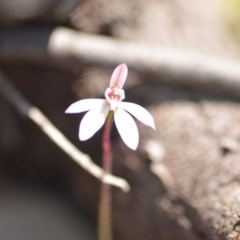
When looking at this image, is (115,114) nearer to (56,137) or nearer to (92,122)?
(92,122)

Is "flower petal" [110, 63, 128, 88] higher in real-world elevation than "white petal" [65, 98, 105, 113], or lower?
higher

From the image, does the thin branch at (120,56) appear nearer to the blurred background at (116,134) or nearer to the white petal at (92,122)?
the blurred background at (116,134)

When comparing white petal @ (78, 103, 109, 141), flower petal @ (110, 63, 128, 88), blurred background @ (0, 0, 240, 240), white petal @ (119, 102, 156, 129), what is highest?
blurred background @ (0, 0, 240, 240)

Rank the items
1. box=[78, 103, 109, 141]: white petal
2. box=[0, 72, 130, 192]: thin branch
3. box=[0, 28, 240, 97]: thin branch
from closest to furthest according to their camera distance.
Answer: box=[78, 103, 109, 141]: white petal → box=[0, 72, 130, 192]: thin branch → box=[0, 28, 240, 97]: thin branch

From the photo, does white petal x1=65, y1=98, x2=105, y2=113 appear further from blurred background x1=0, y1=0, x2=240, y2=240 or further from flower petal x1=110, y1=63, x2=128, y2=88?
blurred background x1=0, y1=0, x2=240, y2=240

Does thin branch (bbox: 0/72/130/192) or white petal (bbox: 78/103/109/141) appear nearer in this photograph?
white petal (bbox: 78/103/109/141)

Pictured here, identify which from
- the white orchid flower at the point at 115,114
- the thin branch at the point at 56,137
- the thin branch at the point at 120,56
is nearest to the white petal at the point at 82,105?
the white orchid flower at the point at 115,114

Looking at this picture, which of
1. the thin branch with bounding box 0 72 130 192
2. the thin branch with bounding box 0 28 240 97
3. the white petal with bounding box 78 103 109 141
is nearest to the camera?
the white petal with bounding box 78 103 109 141

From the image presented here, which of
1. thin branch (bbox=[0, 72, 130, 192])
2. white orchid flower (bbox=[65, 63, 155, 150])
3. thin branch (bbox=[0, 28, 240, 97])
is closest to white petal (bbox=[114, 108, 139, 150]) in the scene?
white orchid flower (bbox=[65, 63, 155, 150])
